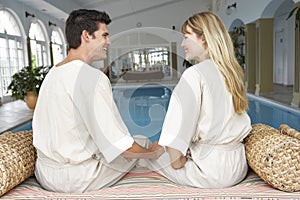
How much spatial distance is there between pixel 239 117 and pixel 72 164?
2.78 ft

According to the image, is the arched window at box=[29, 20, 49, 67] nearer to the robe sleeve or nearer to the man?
the man

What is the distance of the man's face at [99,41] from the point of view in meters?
1.52

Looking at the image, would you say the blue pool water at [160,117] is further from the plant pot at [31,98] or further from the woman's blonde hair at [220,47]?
the woman's blonde hair at [220,47]

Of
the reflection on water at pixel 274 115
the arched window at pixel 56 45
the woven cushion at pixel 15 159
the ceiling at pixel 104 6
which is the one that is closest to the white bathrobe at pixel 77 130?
the woven cushion at pixel 15 159

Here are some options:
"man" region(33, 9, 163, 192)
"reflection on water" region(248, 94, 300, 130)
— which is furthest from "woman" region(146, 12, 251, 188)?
"reflection on water" region(248, 94, 300, 130)

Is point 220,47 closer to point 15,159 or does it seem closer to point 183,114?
point 183,114

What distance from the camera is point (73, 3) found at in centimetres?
1375

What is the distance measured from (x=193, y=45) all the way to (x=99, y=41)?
18.3 inches

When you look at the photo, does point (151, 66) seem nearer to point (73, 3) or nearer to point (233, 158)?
point (73, 3)

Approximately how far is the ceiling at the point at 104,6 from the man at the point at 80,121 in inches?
401

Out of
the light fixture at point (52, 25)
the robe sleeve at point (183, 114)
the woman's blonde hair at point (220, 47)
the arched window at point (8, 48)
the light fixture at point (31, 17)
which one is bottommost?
the robe sleeve at point (183, 114)

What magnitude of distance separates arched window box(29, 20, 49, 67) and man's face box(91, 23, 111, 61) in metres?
11.0

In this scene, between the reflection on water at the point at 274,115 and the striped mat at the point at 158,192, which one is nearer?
the striped mat at the point at 158,192

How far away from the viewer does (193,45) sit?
154cm
